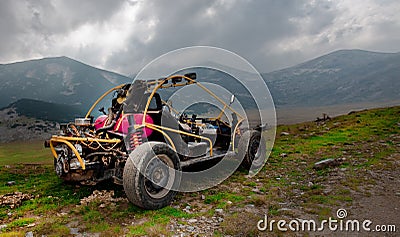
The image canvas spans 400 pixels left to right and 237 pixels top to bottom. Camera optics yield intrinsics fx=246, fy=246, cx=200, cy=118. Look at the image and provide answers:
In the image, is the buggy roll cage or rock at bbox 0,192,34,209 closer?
the buggy roll cage

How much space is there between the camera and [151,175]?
5246 millimetres

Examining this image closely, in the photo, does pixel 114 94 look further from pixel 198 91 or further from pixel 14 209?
pixel 14 209

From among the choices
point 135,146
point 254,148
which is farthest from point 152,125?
point 254,148

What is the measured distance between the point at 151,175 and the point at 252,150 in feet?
16.0

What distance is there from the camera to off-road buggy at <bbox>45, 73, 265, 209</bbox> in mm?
5070

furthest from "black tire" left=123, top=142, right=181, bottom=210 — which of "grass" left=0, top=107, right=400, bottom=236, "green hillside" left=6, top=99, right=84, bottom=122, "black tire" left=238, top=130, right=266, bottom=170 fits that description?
"green hillside" left=6, top=99, right=84, bottom=122

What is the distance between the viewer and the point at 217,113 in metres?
9.52

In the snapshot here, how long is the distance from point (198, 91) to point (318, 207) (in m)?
4.64

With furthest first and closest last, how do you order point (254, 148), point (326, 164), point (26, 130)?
point (26, 130), point (254, 148), point (326, 164)

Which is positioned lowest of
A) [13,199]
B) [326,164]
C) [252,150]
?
[13,199]

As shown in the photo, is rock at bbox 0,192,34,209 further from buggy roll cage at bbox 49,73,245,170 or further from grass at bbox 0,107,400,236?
buggy roll cage at bbox 49,73,245,170

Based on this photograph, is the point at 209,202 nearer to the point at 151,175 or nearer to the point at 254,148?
the point at 151,175

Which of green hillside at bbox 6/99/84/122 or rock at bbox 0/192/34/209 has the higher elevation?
green hillside at bbox 6/99/84/122

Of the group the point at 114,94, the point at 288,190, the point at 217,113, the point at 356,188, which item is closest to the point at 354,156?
the point at 356,188
